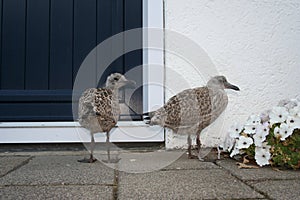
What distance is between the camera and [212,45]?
2.79 meters

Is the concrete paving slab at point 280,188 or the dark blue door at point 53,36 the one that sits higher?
the dark blue door at point 53,36

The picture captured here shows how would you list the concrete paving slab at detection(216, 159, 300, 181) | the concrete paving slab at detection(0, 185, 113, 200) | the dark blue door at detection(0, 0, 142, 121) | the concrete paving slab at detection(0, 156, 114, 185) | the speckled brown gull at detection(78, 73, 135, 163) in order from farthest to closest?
the dark blue door at detection(0, 0, 142, 121)
the speckled brown gull at detection(78, 73, 135, 163)
the concrete paving slab at detection(216, 159, 300, 181)
the concrete paving slab at detection(0, 156, 114, 185)
the concrete paving slab at detection(0, 185, 113, 200)

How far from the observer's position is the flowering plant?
2.00 meters

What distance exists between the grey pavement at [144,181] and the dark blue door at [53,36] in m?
0.89

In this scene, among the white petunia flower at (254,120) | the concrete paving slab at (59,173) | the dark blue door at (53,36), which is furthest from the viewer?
the dark blue door at (53,36)

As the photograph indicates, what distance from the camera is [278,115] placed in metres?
2.13

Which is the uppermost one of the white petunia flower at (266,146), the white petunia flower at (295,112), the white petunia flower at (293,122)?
the white petunia flower at (295,112)

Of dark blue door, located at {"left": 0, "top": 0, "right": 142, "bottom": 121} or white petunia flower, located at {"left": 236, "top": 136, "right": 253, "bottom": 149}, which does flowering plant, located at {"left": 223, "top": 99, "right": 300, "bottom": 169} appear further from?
dark blue door, located at {"left": 0, "top": 0, "right": 142, "bottom": 121}

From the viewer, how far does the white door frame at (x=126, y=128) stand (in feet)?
8.86

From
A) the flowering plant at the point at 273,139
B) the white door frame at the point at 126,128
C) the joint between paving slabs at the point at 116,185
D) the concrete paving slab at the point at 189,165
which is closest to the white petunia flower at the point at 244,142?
the flowering plant at the point at 273,139

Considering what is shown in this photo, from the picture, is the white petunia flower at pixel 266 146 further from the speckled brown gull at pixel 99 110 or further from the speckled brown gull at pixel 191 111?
the speckled brown gull at pixel 99 110

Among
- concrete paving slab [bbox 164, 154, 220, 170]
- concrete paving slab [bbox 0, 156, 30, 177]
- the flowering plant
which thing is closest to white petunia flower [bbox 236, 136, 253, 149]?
the flowering plant

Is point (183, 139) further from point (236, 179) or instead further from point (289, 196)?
point (289, 196)

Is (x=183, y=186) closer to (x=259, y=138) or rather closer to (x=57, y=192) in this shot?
(x=57, y=192)
